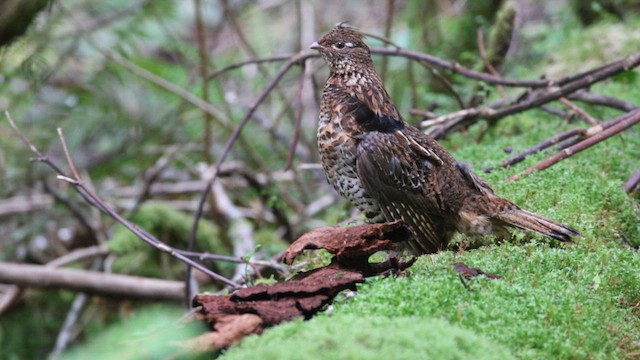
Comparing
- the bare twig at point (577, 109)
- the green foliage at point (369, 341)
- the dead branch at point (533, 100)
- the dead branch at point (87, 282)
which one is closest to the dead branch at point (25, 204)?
the dead branch at point (87, 282)

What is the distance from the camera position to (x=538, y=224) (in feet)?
11.9

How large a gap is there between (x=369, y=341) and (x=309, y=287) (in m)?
0.63

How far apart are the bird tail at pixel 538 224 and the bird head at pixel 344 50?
4.32ft

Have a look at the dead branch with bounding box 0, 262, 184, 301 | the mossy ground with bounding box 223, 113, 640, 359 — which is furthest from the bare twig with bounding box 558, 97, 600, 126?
the dead branch with bounding box 0, 262, 184, 301

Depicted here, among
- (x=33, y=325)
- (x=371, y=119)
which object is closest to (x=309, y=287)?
Answer: (x=371, y=119)

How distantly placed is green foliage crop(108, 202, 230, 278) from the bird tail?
13.6ft

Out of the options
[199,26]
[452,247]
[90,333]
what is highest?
[199,26]

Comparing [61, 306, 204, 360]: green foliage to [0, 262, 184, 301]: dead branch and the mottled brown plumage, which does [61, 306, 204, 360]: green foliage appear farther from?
[0, 262, 184, 301]: dead branch

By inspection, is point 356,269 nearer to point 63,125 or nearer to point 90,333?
point 90,333

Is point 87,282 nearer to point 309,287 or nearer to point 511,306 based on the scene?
point 309,287

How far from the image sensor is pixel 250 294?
9.28ft

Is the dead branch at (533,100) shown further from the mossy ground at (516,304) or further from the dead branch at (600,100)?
the mossy ground at (516,304)

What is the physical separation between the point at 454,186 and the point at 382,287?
129 cm

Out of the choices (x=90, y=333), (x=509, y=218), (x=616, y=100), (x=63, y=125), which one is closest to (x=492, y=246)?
(x=509, y=218)
